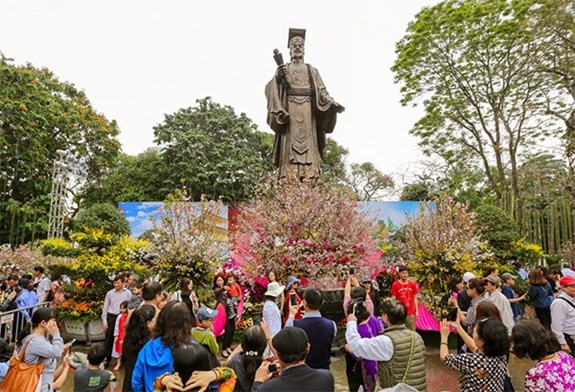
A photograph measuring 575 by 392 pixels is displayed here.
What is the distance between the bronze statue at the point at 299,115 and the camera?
10.6 m

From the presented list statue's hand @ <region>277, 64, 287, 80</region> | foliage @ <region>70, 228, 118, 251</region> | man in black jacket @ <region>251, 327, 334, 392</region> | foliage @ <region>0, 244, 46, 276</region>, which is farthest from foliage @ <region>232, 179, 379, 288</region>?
foliage @ <region>0, 244, 46, 276</region>

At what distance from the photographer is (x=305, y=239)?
7.62m

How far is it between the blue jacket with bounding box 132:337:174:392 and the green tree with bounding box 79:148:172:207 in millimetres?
25733

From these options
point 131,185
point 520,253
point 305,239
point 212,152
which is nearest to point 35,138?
point 131,185

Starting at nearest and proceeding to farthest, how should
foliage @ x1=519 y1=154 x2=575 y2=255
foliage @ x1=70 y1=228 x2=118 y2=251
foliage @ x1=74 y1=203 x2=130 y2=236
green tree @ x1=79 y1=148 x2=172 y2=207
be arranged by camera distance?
foliage @ x1=70 y1=228 x2=118 y2=251
foliage @ x1=74 y1=203 x2=130 y2=236
foliage @ x1=519 y1=154 x2=575 y2=255
green tree @ x1=79 y1=148 x2=172 y2=207

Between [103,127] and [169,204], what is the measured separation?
20.1 m

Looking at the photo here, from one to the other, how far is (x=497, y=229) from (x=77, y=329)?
31.5ft

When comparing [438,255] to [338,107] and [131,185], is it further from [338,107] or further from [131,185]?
[131,185]

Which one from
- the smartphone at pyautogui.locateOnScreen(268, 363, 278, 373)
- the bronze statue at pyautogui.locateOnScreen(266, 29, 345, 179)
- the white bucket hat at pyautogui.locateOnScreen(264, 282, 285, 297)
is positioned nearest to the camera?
the smartphone at pyautogui.locateOnScreen(268, 363, 278, 373)

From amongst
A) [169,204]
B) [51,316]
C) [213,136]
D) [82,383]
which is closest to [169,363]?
[82,383]

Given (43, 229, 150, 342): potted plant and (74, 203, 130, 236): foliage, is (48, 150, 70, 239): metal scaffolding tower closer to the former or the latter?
(74, 203, 130, 236): foliage

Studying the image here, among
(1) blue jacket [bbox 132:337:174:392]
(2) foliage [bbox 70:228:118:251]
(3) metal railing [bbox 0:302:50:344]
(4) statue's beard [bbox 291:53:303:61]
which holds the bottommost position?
(3) metal railing [bbox 0:302:50:344]

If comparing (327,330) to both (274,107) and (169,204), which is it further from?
(274,107)

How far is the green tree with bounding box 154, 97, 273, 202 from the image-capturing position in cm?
2692
